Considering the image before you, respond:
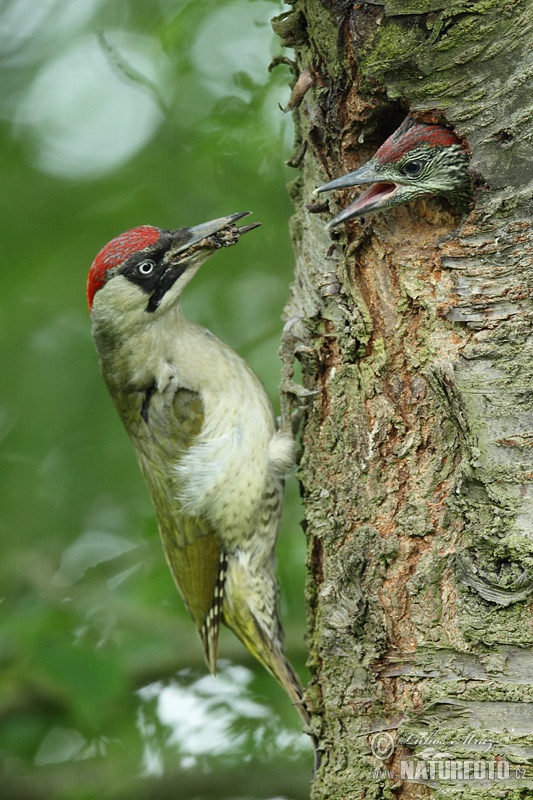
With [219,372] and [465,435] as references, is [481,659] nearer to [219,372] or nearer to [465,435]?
[465,435]

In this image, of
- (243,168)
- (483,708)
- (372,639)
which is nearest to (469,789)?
(483,708)

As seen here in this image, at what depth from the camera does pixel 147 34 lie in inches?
187

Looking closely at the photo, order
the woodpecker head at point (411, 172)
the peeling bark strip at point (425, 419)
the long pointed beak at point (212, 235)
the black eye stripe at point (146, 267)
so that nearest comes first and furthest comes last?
the peeling bark strip at point (425, 419) < the woodpecker head at point (411, 172) < the long pointed beak at point (212, 235) < the black eye stripe at point (146, 267)

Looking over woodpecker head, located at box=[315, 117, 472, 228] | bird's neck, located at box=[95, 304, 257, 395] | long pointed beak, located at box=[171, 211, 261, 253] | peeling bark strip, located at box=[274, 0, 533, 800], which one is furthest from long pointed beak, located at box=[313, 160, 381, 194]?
bird's neck, located at box=[95, 304, 257, 395]

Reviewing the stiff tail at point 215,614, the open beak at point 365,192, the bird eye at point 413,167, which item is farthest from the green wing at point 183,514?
the bird eye at point 413,167

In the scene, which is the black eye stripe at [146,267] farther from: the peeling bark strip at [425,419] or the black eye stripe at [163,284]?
the peeling bark strip at [425,419]

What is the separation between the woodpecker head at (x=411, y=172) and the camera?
7.99ft

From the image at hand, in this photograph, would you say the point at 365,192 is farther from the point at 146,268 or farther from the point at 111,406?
the point at 111,406

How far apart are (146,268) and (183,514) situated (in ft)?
3.54

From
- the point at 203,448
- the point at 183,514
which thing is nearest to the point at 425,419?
the point at 203,448

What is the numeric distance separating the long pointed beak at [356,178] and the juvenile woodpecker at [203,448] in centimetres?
119

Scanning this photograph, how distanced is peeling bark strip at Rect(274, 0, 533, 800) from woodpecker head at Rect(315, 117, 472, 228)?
3.2 inches

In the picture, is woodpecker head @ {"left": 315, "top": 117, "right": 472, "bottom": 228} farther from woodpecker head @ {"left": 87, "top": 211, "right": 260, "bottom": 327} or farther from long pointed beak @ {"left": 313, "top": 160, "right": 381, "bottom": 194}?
woodpecker head @ {"left": 87, "top": 211, "right": 260, "bottom": 327}

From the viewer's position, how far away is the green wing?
384 centimetres
